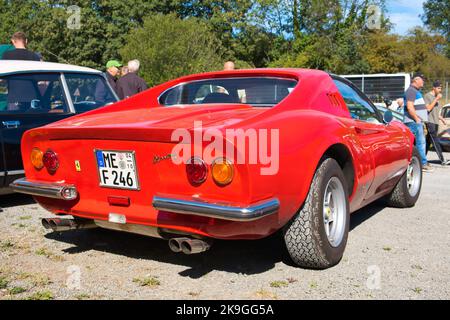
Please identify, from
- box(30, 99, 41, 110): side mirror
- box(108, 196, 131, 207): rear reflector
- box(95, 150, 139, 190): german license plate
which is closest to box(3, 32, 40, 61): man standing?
box(30, 99, 41, 110): side mirror

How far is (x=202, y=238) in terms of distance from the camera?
3.02m

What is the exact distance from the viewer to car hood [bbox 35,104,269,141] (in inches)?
118

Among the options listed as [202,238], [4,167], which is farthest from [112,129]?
[4,167]

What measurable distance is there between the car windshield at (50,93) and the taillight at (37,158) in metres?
2.02

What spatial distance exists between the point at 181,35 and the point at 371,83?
8.75m

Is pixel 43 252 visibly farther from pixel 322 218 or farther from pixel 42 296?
pixel 322 218

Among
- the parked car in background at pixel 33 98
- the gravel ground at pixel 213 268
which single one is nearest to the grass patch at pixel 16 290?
the gravel ground at pixel 213 268

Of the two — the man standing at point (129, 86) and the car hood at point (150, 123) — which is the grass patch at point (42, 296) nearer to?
the car hood at point (150, 123)

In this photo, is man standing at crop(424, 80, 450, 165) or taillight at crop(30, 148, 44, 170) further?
man standing at crop(424, 80, 450, 165)

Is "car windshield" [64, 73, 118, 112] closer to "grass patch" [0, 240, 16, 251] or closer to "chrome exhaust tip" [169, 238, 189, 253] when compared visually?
"grass patch" [0, 240, 16, 251]

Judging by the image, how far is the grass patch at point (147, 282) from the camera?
313cm

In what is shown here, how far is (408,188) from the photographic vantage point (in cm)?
566

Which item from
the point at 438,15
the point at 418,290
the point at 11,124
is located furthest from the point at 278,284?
the point at 438,15

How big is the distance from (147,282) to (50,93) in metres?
3.48
